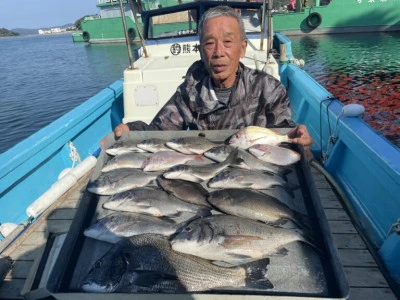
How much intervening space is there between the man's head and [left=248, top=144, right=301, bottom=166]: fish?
830mm

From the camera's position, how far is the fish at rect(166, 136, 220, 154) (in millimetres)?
2602

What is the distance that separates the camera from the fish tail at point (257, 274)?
4.71ft

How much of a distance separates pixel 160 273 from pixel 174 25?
594 cm

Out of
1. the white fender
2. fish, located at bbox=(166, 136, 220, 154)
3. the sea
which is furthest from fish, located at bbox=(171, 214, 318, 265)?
the sea

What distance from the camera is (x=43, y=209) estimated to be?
300 centimetres

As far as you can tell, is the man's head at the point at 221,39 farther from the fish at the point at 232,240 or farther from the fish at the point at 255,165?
the fish at the point at 232,240

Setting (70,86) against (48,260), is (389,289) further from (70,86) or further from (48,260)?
(70,86)

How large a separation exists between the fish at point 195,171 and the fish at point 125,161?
1.11 ft

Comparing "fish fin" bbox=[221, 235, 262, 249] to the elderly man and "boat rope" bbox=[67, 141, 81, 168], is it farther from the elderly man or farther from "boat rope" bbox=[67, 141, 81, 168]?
"boat rope" bbox=[67, 141, 81, 168]

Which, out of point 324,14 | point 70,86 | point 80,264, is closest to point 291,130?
point 80,264

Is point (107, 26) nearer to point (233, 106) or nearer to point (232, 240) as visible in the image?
point (233, 106)

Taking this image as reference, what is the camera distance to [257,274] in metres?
1.49

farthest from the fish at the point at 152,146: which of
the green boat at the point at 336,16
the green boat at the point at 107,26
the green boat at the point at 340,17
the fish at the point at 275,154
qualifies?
the green boat at the point at 107,26

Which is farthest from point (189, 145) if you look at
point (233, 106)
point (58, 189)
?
point (58, 189)
